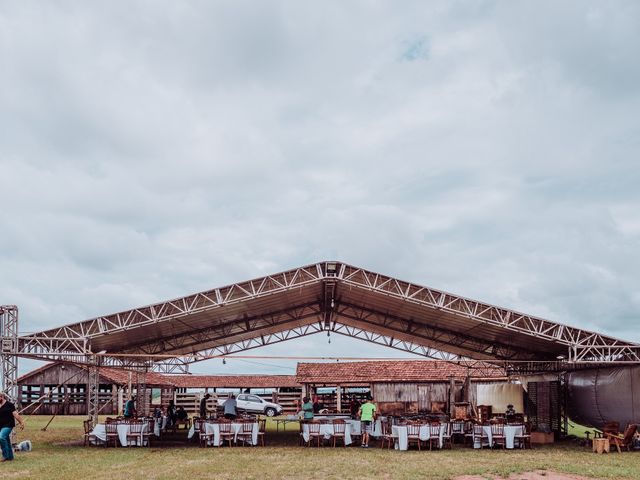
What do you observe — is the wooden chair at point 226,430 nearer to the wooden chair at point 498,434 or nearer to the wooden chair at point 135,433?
the wooden chair at point 135,433

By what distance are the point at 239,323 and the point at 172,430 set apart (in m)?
6.18

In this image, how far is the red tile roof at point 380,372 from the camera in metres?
32.0

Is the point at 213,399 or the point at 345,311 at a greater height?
the point at 345,311

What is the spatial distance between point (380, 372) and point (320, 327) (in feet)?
31.3

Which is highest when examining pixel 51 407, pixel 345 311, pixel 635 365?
pixel 345 311

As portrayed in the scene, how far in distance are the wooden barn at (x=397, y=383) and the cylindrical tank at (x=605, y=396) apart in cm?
Answer: 670

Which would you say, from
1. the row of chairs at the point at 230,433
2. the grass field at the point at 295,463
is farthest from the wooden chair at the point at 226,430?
the grass field at the point at 295,463

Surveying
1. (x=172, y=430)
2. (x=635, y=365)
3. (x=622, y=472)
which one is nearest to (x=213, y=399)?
(x=172, y=430)

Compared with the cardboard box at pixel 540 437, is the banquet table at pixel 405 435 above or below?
above

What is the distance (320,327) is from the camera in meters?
24.4

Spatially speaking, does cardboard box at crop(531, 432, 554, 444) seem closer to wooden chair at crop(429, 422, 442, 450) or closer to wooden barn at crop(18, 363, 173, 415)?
wooden chair at crop(429, 422, 442, 450)

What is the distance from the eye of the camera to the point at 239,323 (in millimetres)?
22266

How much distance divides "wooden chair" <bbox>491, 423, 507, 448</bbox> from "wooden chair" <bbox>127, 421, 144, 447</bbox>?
31.0 ft

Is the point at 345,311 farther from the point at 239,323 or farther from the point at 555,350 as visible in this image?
the point at 555,350
